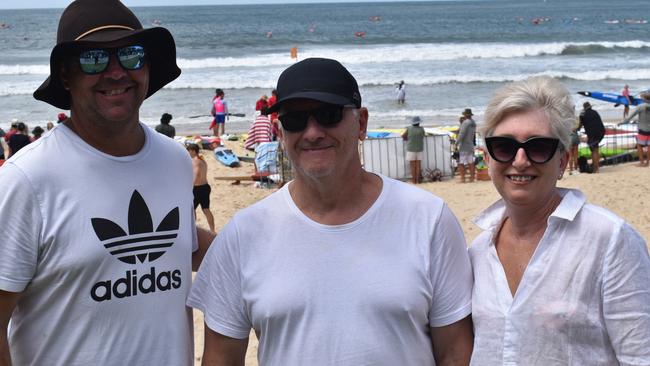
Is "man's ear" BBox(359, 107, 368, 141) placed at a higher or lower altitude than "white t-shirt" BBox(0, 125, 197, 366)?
higher

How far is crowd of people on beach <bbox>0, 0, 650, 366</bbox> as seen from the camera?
210cm

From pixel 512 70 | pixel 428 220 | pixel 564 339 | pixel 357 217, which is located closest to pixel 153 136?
pixel 357 217

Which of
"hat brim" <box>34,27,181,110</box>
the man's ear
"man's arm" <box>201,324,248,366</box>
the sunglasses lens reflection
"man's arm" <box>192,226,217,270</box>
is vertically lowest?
"man's arm" <box>201,324,248,366</box>

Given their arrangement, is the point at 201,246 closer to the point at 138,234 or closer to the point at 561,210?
the point at 138,234

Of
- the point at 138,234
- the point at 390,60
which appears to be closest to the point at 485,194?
the point at 138,234

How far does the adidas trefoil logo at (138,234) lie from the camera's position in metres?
2.38

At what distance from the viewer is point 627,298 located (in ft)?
6.58

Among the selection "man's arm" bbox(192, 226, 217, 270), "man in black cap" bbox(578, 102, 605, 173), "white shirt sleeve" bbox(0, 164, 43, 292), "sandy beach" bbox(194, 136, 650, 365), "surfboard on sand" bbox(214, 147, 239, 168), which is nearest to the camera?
"white shirt sleeve" bbox(0, 164, 43, 292)

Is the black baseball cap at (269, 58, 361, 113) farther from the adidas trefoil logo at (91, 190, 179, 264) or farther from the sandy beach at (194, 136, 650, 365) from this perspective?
the sandy beach at (194, 136, 650, 365)

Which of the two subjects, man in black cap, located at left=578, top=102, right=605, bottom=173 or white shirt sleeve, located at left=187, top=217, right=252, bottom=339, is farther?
man in black cap, located at left=578, top=102, right=605, bottom=173

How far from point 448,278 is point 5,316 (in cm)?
130

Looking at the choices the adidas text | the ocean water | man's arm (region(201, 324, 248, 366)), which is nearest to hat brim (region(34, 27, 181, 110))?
the adidas text

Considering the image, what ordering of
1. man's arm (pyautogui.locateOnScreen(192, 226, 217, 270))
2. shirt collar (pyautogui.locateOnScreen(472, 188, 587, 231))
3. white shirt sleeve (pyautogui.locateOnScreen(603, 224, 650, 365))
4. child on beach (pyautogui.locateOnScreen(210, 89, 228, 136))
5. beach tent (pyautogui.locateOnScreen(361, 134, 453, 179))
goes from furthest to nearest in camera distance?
child on beach (pyautogui.locateOnScreen(210, 89, 228, 136))
beach tent (pyautogui.locateOnScreen(361, 134, 453, 179))
man's arm (pyautogui.locateOnScreen(192, 226, 217, 270))
shirt collar (pyautogui.locateOnScreen(472, 188, 587, 231))
white shirt sleeve (pyautogui.locateOnScreen(603, 224, 650, 365))

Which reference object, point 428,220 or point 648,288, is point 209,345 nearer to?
point 428,220
